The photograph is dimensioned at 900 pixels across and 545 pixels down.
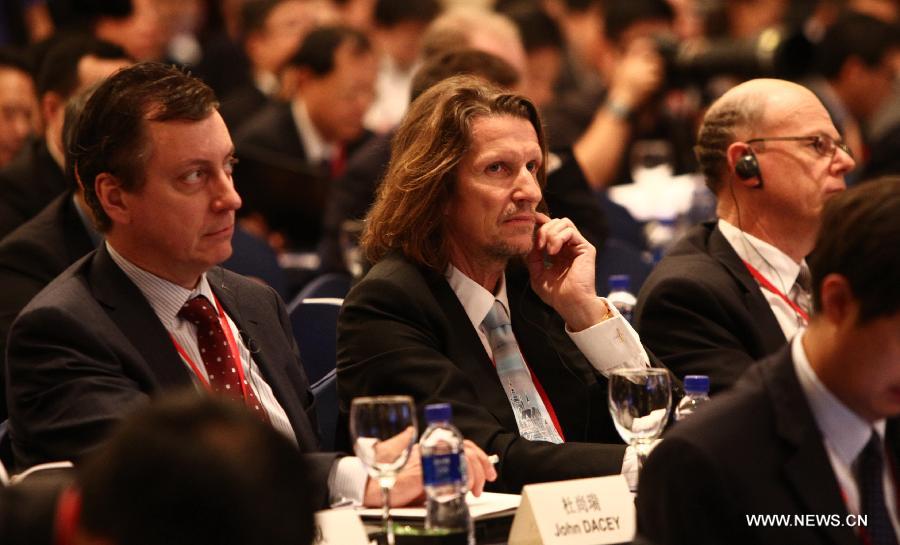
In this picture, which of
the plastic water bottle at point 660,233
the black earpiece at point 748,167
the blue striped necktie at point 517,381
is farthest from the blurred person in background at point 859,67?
the blue striped necktie at point 517,381

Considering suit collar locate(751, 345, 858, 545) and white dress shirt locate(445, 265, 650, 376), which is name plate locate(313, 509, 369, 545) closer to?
suit collar locate(751, 345, 858, 545)

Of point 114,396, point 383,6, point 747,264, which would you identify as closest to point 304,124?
point 383,6

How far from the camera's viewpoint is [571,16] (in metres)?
10.7

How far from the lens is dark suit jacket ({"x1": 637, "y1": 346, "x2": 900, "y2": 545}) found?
6.66ft

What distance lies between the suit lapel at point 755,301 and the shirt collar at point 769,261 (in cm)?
6

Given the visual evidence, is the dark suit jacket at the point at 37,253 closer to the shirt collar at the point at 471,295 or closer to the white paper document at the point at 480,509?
the shirt collar at the point at 471,295

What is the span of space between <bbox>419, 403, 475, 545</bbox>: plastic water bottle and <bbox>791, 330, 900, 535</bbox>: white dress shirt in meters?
0.63

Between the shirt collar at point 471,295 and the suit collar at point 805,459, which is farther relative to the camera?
the shirt collar at point 471,295

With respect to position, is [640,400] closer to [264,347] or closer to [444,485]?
[444,485]

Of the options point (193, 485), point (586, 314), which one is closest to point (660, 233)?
point (586, 314)

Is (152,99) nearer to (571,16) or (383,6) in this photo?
(383,6)

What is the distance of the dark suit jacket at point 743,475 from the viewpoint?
80.0 inches

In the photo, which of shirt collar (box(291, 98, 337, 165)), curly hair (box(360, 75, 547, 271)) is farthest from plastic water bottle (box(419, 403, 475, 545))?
shirt collar (box(291, 98, 337, 165))

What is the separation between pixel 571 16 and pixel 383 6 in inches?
81.8
